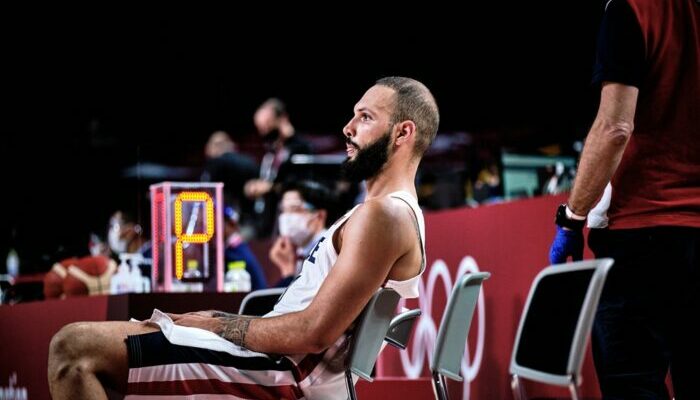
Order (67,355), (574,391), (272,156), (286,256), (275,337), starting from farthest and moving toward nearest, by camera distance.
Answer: (272,156) < (286,256) < (275,337) < (67,355) < (574,391)

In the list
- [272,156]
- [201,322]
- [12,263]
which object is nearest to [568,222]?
[201,322]

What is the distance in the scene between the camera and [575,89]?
1019 cm

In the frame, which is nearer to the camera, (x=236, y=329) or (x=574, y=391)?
(x=574, y=391)

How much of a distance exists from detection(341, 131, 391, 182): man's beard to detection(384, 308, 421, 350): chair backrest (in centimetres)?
39

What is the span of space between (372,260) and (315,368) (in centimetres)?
31

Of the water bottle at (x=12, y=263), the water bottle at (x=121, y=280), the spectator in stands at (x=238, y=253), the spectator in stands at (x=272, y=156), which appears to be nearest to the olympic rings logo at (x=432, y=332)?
the spectator in stands at (x=238, y=253)

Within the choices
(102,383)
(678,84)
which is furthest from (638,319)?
(102,383)

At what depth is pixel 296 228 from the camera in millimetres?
5508

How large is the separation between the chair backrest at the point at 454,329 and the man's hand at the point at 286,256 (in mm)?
3187

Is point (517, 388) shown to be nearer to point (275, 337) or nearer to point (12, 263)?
point (275, 337)

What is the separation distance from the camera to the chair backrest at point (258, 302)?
10.4ft

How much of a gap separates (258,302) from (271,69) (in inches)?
342

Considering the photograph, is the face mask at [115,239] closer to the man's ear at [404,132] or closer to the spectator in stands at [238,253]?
the spectator in stands at [238,253]

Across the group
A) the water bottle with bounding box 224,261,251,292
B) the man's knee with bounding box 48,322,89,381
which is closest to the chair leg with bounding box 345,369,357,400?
the man's knee with bounding box 48,322,89,381
